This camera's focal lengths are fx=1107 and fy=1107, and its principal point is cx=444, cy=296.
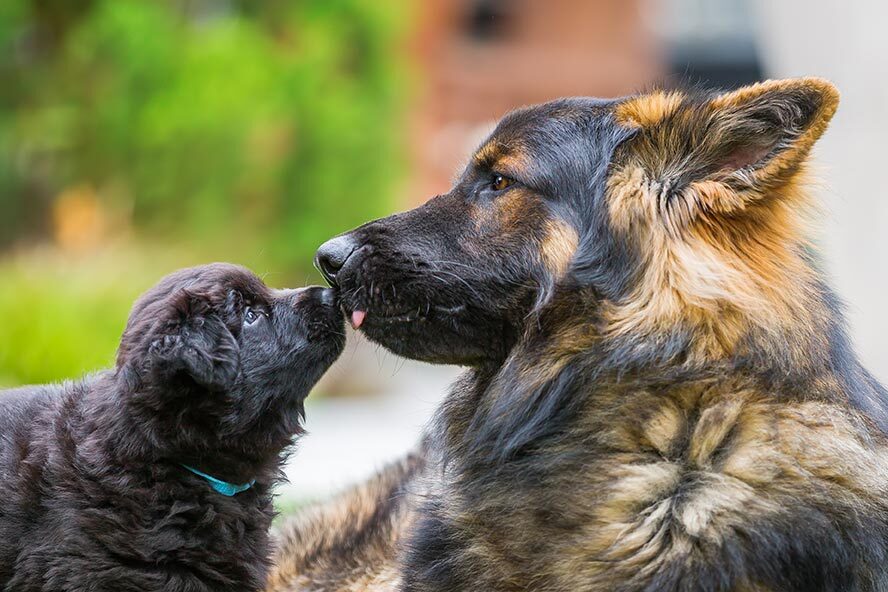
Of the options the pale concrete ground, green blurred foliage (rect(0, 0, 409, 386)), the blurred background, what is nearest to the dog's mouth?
the blurred background

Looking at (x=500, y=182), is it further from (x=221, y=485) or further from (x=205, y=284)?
(x=221, y=485)

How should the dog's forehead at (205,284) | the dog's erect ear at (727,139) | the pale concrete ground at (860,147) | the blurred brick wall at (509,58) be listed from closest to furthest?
the dog's erect ear at (727,139) → the dog's forehead at (205,284) → the pale concrete ground at (860,147) → the blurred brick wall at (509,58)

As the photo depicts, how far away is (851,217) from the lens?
8008 millimetres

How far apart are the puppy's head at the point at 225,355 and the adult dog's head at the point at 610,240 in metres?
0.38

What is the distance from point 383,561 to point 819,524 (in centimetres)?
174

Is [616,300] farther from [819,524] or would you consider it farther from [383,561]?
[383,561]

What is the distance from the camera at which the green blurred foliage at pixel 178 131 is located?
9.56 meters

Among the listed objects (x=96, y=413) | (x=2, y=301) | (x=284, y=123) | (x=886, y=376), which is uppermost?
(x=284, y=123)

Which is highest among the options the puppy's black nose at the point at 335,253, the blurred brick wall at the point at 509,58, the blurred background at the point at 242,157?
the blurred brick wall at the point at 509,58

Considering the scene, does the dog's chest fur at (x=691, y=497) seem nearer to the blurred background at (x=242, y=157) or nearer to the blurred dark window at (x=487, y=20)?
the blurred background at (x=242, y=157)

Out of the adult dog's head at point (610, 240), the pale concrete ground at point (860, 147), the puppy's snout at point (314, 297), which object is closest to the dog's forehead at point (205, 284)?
the puppy's snout at point (314, 297)

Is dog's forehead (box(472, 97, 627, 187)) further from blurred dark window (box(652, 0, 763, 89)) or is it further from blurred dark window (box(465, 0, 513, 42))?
blurred dark window (box(652, 0, 763, 89))

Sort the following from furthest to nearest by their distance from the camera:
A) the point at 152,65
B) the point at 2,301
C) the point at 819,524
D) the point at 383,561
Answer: the point at 152,65 → the point at 2,301 → the point at 383,561 → the point at 819,524

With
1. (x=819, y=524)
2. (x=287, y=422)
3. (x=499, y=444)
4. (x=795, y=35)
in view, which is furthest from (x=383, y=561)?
(x=795, y=35)
